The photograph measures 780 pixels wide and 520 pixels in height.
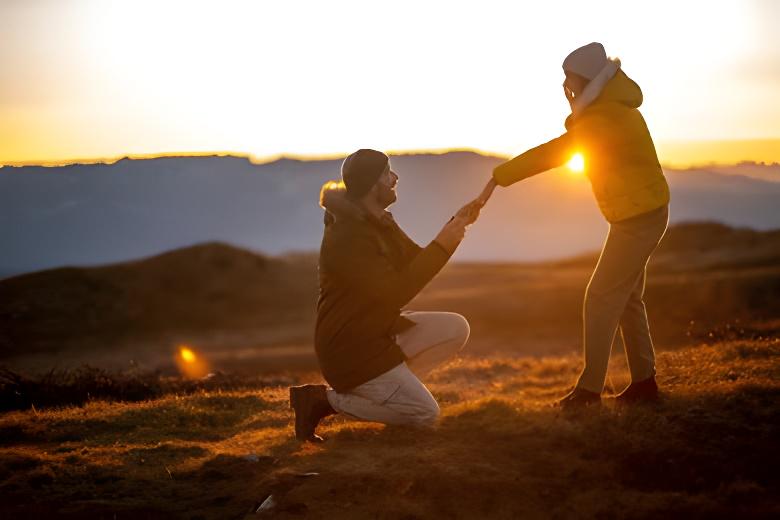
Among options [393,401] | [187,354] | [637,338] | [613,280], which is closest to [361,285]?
[393,401]

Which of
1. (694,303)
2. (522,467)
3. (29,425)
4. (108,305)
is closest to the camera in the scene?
(522,467)

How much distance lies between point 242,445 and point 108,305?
2610cm

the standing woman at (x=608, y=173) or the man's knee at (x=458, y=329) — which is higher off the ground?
the standing woman at (x=608, y=173)

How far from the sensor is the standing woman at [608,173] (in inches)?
274

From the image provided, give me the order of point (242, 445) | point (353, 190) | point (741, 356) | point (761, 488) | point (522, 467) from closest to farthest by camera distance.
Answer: point (761, 488) < point (522, 467) < point (353, 190) < point (242, 445) < point (741, 356)

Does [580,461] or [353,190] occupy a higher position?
[353,190]

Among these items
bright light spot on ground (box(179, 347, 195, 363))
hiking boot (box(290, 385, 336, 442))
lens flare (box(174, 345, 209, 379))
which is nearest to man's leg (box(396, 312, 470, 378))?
hiking boot (box(290, 385, 336, 442))

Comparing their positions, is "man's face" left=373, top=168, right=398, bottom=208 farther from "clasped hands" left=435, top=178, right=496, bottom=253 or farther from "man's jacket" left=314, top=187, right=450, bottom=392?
"clasped hands" left=435, top=178, right=496, bottom=253

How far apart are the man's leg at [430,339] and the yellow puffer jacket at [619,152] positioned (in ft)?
5.38

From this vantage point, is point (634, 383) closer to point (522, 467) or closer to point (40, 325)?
point (522, 467)

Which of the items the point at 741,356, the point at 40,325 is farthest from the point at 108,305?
Answer: the point at 741,356

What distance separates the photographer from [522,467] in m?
6.36

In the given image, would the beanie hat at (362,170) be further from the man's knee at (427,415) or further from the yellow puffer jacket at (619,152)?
Result: the man's knee at (427,415)

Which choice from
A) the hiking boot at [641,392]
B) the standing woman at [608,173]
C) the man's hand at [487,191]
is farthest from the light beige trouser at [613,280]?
the man's hand at [487,191]
